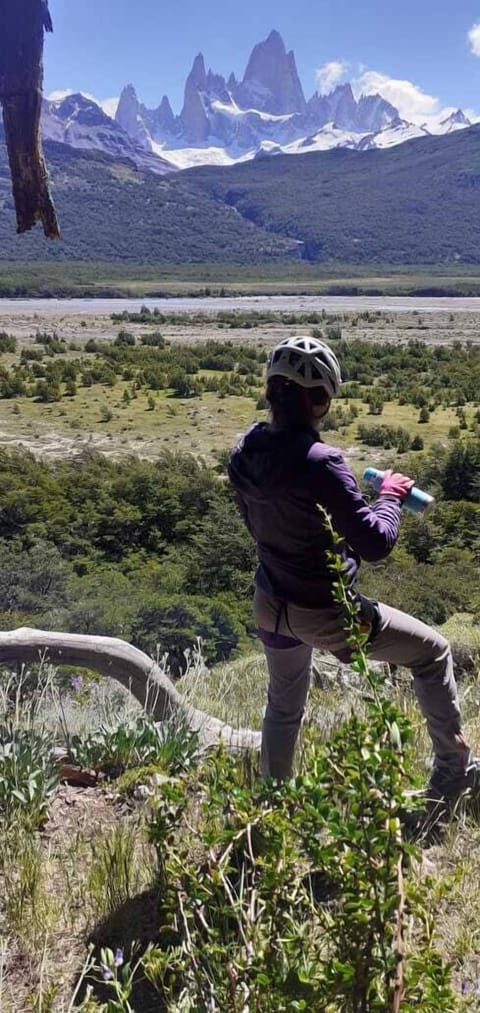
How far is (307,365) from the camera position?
232cm

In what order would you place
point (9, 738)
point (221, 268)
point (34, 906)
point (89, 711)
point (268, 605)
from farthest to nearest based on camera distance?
point (221, 268), point (89, 711), point (9, 738), point (268, 605), point (34, 906)

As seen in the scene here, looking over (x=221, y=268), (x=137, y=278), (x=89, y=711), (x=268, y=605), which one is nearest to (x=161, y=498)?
(x=89, y=711)

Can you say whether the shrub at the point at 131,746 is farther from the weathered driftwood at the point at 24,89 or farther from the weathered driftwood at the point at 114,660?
the weathered driftwood at the point at 24,89

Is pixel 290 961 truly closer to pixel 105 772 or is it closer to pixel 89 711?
pixel 105 772

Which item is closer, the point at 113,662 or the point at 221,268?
the point at 113,662

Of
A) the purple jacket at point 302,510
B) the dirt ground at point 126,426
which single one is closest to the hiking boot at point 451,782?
the purple jacket at point 302,510

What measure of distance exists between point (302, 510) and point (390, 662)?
58 centimetres

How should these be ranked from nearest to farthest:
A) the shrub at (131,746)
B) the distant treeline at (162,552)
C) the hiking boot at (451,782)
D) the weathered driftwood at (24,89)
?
1. the weathered driftwood at (24,89)
2. the hiking boot at (451,782)
3. the shrub at (131,746)
4. the distant treeline at (162,552)

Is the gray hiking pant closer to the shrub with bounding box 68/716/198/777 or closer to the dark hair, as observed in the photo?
the shrub with bounding box 68/716/198/777

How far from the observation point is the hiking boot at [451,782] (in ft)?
8.39

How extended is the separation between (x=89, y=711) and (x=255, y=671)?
2354mm

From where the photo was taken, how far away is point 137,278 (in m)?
135

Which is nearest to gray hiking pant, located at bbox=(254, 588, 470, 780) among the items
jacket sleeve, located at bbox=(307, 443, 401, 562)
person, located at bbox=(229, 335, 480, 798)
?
person, located at bbox=(229, 335, 480, 798)

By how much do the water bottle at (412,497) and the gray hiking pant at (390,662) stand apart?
0.95 ft
